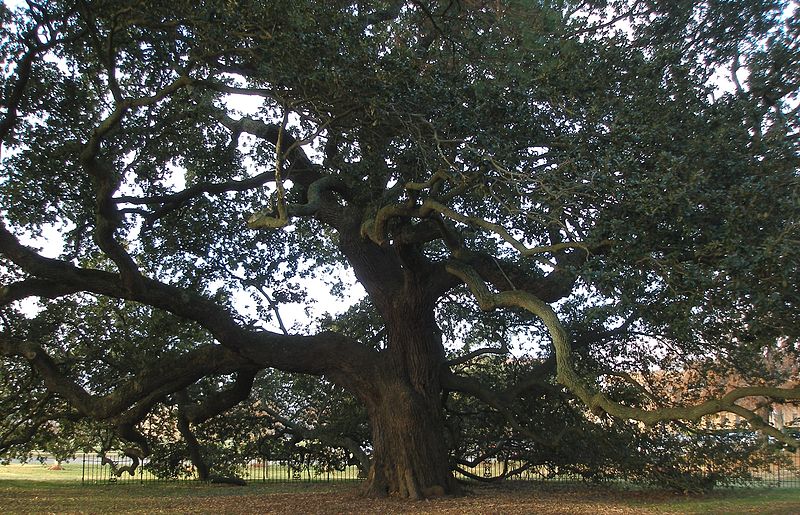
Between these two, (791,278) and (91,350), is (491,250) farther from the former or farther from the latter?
(91,350)

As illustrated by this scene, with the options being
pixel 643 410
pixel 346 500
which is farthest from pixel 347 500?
pixel 643 410

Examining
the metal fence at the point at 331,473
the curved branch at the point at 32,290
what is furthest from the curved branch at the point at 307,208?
the metal fence at the point at 331,473

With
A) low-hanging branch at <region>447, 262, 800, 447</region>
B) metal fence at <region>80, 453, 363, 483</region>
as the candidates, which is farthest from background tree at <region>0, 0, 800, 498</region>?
metal fence at <region>80, 453, 363, 483</region>

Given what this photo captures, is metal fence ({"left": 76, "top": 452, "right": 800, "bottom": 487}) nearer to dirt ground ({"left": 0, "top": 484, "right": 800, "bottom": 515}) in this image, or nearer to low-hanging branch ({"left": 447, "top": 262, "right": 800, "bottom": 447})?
dirt ground ({"left": 0, "top": 484, "right": 800, "bottom": 515})

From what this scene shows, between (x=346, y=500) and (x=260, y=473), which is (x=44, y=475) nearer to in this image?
(x=260, y=473)

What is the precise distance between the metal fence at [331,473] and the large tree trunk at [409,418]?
8.51ft

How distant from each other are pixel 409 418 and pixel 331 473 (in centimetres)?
566

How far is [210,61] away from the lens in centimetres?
850

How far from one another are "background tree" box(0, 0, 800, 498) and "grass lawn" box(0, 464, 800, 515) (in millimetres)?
942

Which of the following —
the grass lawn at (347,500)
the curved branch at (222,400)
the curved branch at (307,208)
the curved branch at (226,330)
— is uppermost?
the curved branch at (307,208)

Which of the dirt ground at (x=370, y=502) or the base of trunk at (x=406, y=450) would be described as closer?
the dirt ground at (x=370, y=502)

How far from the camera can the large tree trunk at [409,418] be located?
33.1 ft

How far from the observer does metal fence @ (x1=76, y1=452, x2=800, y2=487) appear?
13117 millimetres

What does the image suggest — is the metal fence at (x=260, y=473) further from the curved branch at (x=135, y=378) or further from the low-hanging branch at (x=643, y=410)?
the low-hanging branch at (x=643, y=410)
